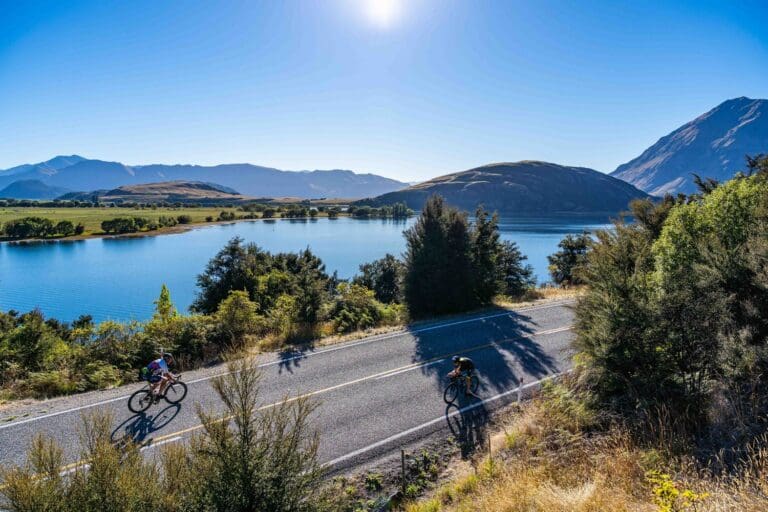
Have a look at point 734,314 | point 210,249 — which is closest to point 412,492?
point 734,314

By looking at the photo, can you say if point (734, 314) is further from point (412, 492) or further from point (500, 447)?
point (412, 492)

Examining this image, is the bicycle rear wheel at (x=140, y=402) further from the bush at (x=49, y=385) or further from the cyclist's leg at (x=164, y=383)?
the bush at (x=49, y=385)

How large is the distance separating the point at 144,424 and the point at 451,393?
8279 millimetres

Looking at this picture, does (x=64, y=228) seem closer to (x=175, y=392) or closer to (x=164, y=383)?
(x=175, y=392)

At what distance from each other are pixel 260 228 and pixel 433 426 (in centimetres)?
12300

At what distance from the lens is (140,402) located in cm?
997

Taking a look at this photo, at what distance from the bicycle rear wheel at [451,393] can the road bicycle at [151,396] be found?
7574mm

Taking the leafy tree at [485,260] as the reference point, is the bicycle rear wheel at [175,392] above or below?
below

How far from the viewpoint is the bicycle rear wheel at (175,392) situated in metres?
10.5

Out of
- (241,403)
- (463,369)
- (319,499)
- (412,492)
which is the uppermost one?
(241,403)

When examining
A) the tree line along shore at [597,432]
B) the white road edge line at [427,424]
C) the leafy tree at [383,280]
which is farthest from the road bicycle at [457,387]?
the leafy tree at [383,280]

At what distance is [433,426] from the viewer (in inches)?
384

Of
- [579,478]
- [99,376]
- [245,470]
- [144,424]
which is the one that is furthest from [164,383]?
[579,478]

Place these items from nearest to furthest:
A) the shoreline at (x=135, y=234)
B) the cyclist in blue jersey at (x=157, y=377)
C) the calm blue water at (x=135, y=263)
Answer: the cyclist in blue jersey at (x=157, y=377)
the calm blue water at (x=135, y=263)
the shoreline at (x=135, y=234)
